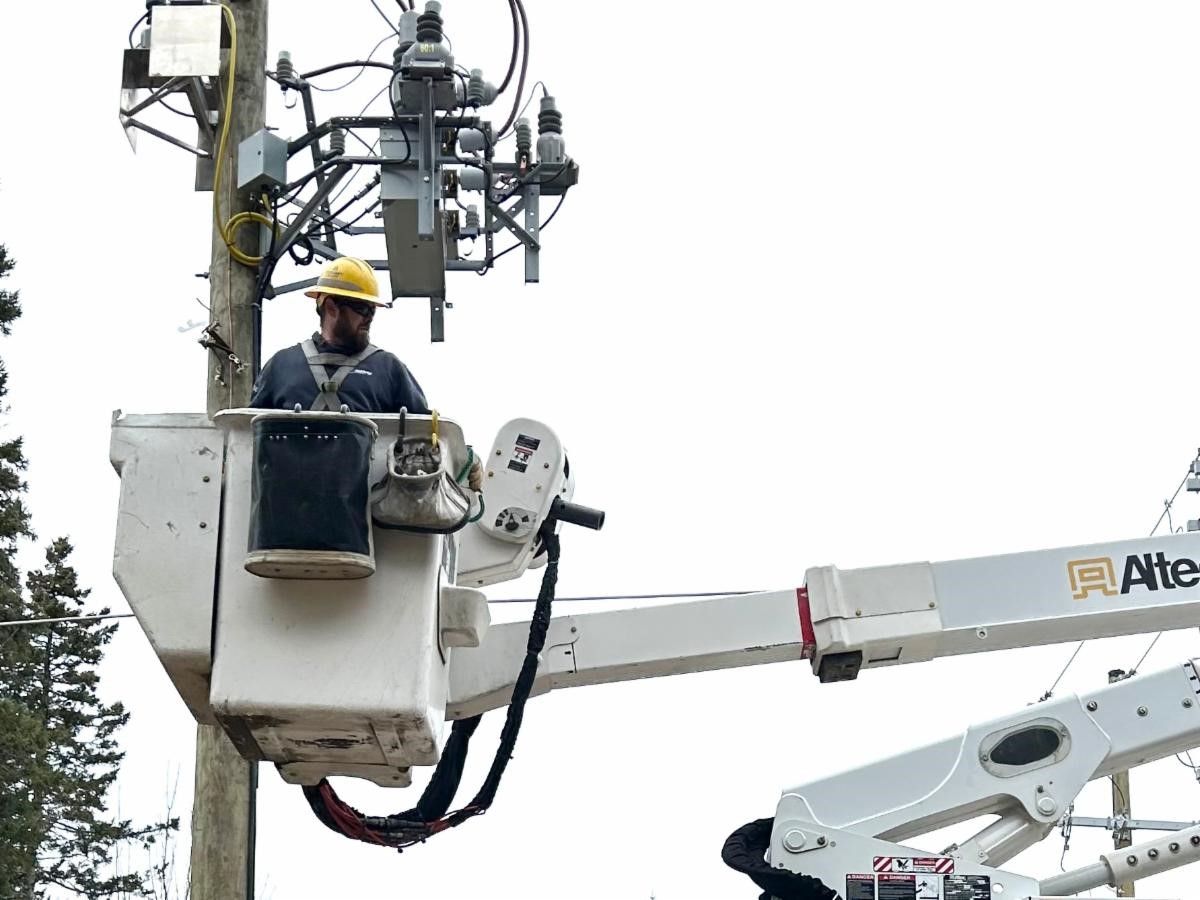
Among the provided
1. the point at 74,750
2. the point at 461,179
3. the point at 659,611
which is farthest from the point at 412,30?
the point at 74,750

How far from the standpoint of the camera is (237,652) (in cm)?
475

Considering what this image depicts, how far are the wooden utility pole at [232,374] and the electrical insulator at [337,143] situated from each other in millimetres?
309

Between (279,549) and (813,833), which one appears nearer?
(279,549)

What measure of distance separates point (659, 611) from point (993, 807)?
47.7 inches

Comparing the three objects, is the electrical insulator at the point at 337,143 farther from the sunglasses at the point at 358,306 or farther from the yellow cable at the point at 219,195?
the sunglasses at the point at 358,306

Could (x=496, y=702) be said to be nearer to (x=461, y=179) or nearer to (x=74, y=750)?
(x=461, y=179)

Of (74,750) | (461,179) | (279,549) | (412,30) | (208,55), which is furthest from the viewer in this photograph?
(74,750)

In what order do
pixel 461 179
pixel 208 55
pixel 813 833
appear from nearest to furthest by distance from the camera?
pixel 813 833, pixel 208 55, pixel 461 179

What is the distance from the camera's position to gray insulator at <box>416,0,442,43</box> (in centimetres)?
764

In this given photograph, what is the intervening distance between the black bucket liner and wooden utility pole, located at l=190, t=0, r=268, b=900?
6.95 ft

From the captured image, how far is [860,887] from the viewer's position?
17.6 feet

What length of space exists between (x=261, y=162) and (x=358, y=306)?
7.96ft

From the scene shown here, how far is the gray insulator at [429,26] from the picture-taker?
25.1 feet

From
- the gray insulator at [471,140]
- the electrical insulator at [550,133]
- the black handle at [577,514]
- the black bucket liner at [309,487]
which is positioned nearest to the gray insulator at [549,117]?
the electrical insulator at [550,133]
